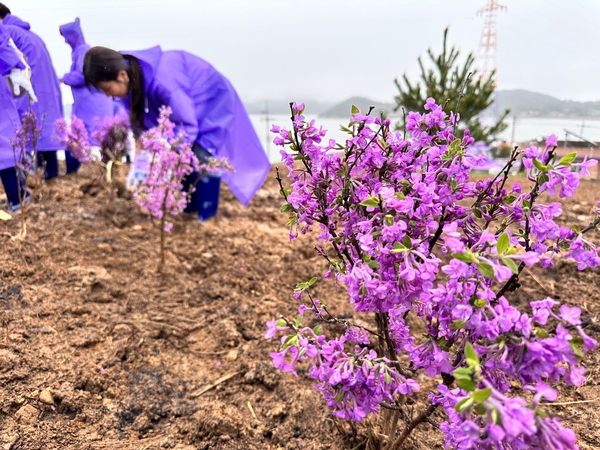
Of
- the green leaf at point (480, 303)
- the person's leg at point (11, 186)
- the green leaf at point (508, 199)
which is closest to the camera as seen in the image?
the green leaf at point (480, 303)

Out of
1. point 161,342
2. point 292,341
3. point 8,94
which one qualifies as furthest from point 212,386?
point 8,94

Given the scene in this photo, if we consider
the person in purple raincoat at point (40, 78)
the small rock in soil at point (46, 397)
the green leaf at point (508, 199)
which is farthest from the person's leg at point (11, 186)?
the green leaf at point (508, 199)

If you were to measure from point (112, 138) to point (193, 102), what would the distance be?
0.71m

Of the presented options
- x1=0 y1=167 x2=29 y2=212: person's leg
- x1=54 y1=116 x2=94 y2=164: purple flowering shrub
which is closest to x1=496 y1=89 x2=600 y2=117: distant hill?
x1=54 y1=116 x2=94 y2=164: purple flowering shrub

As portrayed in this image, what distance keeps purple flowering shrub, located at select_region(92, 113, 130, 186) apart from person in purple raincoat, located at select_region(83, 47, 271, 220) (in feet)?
0.54

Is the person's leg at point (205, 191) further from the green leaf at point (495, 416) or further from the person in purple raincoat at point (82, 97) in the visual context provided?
the green leaf at point (495, 416)

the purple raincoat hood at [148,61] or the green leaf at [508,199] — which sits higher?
the purple raincoat hood at [148,61]

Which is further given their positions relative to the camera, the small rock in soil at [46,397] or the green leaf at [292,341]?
the small rock in soil at [46,397]

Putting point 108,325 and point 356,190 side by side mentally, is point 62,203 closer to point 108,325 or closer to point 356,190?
point 108,325

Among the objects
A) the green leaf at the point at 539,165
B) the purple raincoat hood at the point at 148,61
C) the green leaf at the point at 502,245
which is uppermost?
the purple raincoat hood at the point at 148,61

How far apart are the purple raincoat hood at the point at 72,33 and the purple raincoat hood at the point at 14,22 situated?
0.93 ft

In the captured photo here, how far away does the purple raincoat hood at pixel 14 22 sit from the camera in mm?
3512

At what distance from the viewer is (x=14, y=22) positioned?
3.55m

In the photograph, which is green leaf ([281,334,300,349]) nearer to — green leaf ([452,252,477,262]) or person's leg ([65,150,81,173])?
green leaf ([452,252,477,262])
